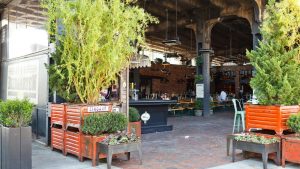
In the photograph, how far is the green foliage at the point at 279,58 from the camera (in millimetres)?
5316

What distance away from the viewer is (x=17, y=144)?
379 centimetres

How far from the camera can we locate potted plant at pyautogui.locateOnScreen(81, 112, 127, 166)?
4867 mm

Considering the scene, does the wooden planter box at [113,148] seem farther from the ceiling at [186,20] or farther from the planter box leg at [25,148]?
the ceiling at [186,20]

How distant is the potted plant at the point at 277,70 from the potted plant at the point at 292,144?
194 millimetres

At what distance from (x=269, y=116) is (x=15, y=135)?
148 inches

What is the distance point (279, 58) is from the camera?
5.40 metres

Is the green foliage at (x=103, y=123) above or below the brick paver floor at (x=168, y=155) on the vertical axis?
above

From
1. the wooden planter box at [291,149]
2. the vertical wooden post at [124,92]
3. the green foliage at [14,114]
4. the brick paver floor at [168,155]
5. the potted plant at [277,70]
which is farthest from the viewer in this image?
the vertical wooden post at [124,92]

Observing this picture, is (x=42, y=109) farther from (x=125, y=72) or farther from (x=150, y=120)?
(x=150, y=120)

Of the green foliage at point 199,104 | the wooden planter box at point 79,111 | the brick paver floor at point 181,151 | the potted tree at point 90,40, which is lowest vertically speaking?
the brick paver floor at point 181,151

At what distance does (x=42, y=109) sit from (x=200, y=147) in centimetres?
347

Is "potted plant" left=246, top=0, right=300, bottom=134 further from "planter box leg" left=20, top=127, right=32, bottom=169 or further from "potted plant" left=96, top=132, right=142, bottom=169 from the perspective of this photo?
"planter box leg" left=20, top=127, right=32, bottom=169

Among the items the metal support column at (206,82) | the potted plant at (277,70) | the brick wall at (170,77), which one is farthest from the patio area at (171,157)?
the brick wall at (170,77)

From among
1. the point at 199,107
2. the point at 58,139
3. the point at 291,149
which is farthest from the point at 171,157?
the point at 199,107
